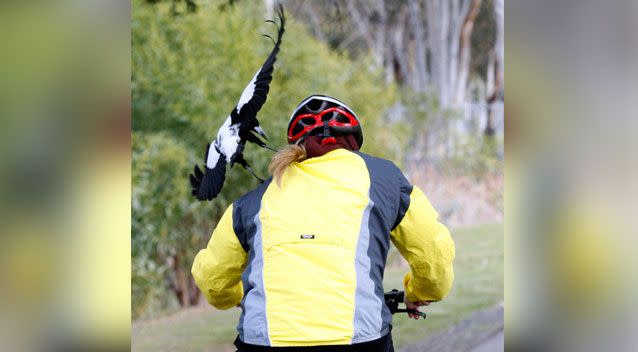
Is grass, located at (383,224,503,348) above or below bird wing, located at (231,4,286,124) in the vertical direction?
below

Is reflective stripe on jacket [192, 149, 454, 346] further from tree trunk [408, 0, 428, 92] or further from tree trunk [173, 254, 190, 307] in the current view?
tree trunk [408, 0, 428, 92]

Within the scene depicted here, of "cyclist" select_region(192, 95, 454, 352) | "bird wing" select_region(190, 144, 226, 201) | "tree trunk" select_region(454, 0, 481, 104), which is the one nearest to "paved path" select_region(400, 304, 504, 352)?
"tree trunk" select_region(454, 0, 481, 104)

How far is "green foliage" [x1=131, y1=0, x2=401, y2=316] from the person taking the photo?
784cm

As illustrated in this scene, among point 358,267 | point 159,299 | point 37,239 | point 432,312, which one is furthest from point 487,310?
point 37,239

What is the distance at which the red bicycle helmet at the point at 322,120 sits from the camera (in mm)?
3342

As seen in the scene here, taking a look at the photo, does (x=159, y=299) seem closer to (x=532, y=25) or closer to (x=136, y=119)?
(x=136, y=119)

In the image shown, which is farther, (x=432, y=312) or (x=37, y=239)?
(x=432, y=312)

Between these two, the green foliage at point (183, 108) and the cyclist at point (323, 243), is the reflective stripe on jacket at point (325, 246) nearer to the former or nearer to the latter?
the cyclist at point (323, 243)

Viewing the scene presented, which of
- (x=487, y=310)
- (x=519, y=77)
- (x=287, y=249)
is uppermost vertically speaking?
(x=519, y=77)

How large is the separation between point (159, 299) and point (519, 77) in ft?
19.0

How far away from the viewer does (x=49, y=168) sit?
269 cm

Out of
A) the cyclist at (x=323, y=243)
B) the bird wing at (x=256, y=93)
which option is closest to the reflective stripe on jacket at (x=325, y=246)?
the cyclist at (x=323, y=243)

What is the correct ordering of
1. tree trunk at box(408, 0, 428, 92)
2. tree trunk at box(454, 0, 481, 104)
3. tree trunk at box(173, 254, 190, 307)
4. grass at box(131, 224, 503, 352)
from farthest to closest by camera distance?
tree trunk at box(454, 0, 481, 104), tree trunk at box(408, 0, 428, 92), tree trunk at box(173, 254, 190, 307), grass at box(131, 224, 503, 352)

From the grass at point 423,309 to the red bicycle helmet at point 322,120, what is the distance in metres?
4.28
